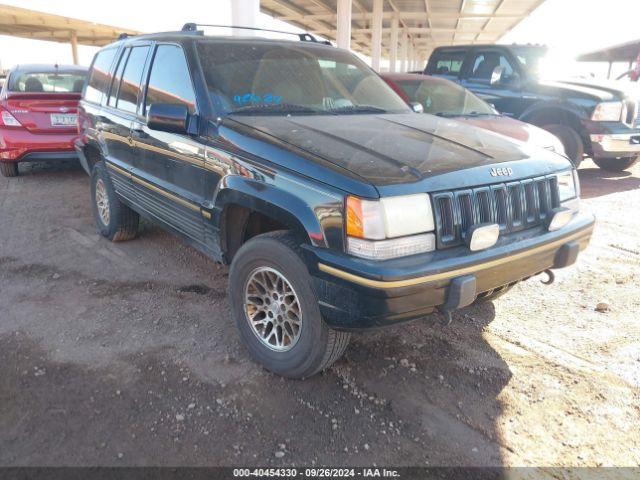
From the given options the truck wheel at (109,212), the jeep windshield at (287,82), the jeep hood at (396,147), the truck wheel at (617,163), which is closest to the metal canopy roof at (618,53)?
the truck wheel at (617,163)

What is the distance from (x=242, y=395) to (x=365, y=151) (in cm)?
143

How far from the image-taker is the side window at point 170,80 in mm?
3236

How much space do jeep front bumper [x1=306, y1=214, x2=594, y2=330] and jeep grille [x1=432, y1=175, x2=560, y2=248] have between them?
0.35 ft

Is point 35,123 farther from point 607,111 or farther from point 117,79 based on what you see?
point 607,111

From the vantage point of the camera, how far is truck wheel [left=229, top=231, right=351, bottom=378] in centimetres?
245

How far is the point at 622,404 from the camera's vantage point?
102 inches

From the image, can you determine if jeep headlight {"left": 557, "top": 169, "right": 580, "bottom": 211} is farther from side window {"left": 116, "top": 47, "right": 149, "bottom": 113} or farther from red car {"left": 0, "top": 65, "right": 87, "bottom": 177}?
red car {"left": 0, "top": 65, "right": 87, "bottom": 177}

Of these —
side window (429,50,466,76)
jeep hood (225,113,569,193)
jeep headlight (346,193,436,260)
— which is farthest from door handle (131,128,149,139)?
side window (429,50,466,76)

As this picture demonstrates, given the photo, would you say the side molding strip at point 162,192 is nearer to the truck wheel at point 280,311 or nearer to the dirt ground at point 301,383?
the truck wheel at point 280,311

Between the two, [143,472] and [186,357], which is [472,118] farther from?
[143,472]

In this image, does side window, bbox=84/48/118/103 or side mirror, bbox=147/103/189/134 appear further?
side window, bbox=84/48/118/103

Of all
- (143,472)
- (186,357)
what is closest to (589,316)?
(186,357)

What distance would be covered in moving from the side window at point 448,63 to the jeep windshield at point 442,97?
2180 mm

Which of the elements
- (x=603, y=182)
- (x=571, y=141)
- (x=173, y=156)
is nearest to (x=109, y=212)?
(x=173, y=156)
